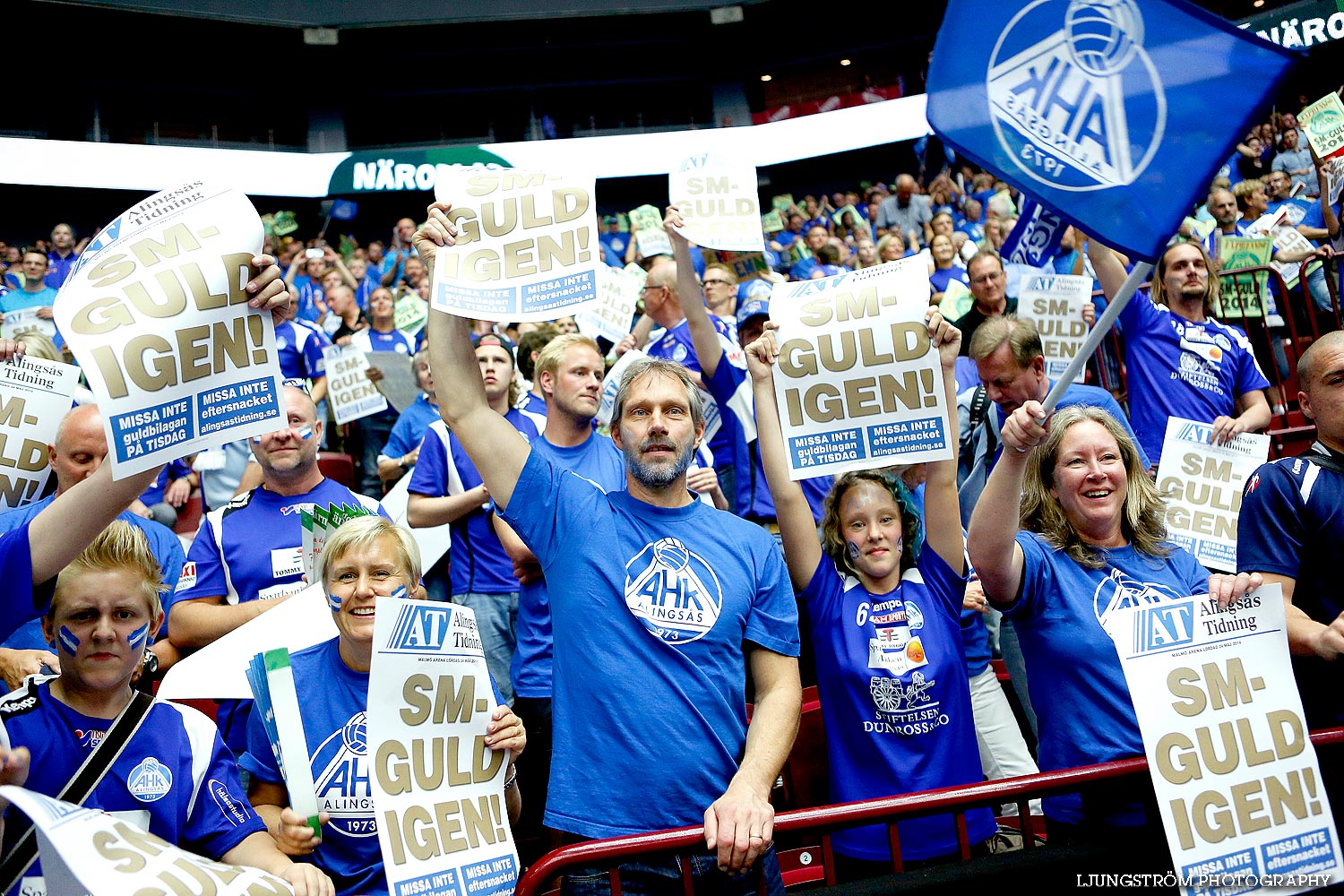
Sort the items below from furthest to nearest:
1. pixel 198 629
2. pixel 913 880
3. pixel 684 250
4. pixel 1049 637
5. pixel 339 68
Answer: pixel 339 68
pixel 684 250
pixel 198 629
pixel 1049 637
pixel 913 880

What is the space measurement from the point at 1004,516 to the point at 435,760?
1453mm

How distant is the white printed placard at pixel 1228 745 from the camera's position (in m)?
2.26

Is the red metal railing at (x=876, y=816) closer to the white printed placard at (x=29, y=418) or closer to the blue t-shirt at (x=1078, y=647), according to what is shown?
the blue t-shirt at (x=1078, y=647)

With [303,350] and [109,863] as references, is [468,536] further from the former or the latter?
[303,350]

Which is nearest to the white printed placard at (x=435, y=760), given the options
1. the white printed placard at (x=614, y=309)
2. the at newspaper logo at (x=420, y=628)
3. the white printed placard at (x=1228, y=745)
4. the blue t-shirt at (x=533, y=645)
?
the at newspaper logo at (x=420, y=628)

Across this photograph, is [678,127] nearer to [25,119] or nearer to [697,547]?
[25,119]

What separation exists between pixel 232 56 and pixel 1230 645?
2374 centimetres

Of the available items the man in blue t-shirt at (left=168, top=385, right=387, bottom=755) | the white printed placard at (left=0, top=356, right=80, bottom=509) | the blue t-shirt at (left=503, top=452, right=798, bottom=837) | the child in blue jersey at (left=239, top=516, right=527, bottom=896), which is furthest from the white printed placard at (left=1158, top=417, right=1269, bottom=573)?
the white printed placard at (left=0, top=356, right=80, bottom=509)

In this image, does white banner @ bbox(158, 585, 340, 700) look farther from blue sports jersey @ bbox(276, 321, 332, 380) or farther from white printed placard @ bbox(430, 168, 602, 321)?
blue sports jersey @ bbox(276, 321, 332, 380)

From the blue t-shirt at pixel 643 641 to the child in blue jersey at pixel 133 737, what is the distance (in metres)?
0.66

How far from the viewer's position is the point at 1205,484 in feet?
13.6

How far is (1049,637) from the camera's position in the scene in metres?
2.69

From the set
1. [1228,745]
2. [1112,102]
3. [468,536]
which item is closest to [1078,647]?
[1228,745]

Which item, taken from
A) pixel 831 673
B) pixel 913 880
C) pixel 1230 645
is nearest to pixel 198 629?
pixel 831 673
